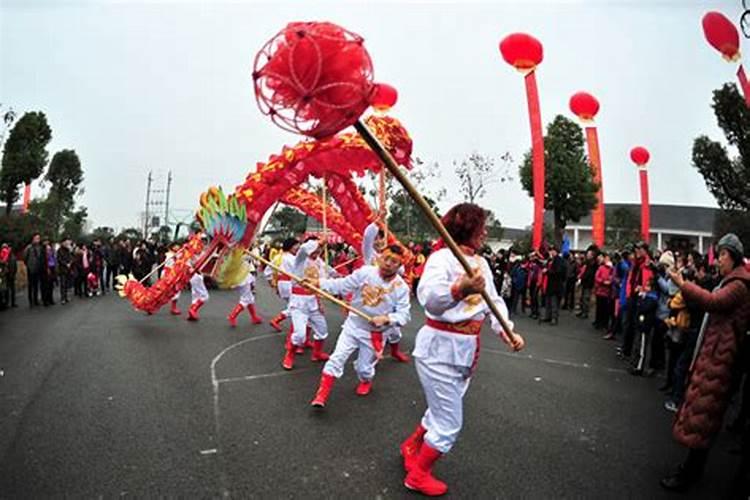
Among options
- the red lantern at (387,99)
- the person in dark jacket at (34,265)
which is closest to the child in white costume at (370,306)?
the red lantern at (387,99)

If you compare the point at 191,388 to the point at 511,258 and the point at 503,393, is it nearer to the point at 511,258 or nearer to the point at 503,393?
the point at 503,393

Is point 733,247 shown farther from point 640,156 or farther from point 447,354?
point 640,156

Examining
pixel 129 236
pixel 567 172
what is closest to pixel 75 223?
pixel 129 236

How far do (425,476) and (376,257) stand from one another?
2.94m

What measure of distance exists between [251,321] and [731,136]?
18.1 meters

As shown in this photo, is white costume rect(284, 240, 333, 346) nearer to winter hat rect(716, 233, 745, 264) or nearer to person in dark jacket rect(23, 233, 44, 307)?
winter hat rect(716, 233, 745, 264)

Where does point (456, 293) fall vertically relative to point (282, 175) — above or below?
below

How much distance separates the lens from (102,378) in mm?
5902

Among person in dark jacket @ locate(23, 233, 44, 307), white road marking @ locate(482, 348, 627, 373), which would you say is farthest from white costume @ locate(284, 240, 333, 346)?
person in dark jacket @ locate(23, 233, 44, 307)

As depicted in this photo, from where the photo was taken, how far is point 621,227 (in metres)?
31.7

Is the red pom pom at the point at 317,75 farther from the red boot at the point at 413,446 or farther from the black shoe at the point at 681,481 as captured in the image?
the black shoe at the point at 681,481

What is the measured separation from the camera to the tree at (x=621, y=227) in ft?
100

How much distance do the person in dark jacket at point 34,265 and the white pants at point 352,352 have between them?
32.8ft

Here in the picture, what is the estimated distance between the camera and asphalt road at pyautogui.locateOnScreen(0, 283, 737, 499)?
343 centimetres
